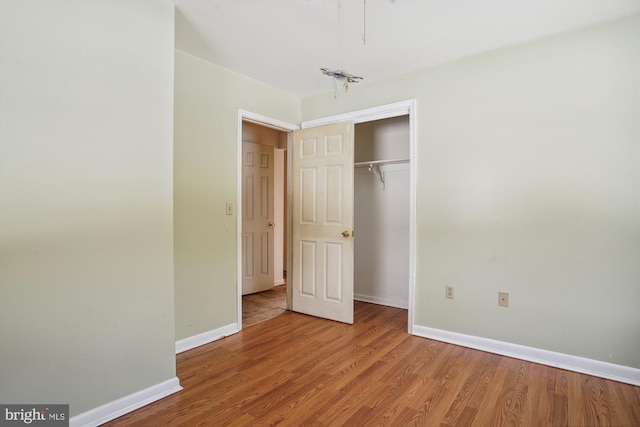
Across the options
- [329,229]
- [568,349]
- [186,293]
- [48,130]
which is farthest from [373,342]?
[48,130]

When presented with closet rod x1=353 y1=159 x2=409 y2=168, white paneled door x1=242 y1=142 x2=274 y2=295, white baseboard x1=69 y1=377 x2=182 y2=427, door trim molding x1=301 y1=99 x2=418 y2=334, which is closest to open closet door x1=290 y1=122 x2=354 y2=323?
door trim molding x1=301 y1=99 x2=418 y2=334

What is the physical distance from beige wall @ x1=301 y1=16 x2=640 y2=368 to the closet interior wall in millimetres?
883

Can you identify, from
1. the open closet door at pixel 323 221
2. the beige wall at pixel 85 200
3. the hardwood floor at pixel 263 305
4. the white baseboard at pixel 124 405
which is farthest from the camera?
the hardwood floor at pixel 263 305

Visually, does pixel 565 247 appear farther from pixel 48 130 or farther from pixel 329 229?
pixel 48 130

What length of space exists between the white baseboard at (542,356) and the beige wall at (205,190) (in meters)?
1.90

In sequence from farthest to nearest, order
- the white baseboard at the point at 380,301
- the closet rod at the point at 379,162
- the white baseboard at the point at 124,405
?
the white baseboard at the point at 380,301 → the closet rod at the point at 379,162 → the white baseboard at the point at 124,405

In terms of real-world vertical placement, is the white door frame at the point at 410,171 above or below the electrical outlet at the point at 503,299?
above

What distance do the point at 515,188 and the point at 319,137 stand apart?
6.38 feet

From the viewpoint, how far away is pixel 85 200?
1760mm

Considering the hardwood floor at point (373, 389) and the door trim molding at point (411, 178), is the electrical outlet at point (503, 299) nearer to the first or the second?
the hardwood floor at point (373, 389)

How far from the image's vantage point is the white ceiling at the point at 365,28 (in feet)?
7.00

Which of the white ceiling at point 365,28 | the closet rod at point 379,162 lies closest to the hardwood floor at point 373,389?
the closet rod at point 379,162

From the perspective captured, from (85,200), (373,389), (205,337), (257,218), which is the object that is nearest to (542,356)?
(373,389)

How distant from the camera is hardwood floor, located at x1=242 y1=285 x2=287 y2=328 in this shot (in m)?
3.60
